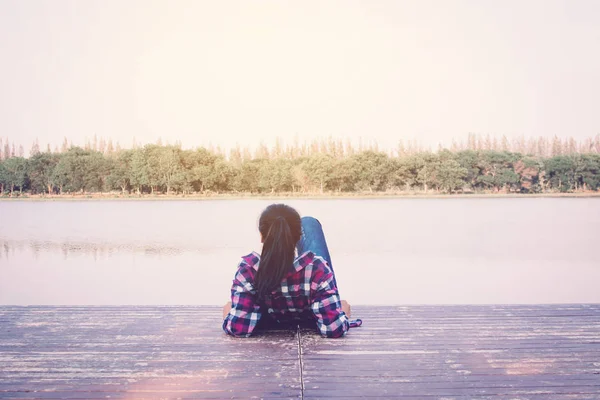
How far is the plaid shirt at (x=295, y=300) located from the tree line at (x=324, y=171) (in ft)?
94.6

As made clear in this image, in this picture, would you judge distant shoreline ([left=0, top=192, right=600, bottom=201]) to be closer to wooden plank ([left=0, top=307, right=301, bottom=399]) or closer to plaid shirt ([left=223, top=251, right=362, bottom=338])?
wooden plank ([left=0, top=307, right=301, bottom=399])

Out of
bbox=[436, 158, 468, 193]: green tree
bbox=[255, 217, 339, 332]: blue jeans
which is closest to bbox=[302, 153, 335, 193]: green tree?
bbox=[436, 158, 468, 193]: green tree

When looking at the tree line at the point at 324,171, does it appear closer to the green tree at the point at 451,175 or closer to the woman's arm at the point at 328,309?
the green tree at the point at 451,175

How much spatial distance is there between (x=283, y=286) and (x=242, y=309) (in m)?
0.26

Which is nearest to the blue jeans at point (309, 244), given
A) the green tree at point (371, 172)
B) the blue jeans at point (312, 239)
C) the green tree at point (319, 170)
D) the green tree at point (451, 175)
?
the blue jeans at point (312, 239)

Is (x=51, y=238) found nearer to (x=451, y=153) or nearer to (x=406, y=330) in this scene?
(x=406, y=330)

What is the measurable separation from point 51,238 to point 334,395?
14912mm

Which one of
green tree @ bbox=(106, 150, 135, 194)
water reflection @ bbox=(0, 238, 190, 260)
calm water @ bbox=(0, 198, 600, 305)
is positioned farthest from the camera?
green tree @ bbox=(106, 150, 135, 194)

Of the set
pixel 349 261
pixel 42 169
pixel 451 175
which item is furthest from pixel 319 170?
pixel 349 261

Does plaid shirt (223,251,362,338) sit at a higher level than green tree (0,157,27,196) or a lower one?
lower

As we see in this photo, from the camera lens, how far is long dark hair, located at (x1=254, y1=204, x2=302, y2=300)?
2420 mm

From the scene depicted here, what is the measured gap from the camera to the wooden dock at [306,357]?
7.04 feet

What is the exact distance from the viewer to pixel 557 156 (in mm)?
34125

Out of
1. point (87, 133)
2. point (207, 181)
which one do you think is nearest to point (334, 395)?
point (207, 181)
